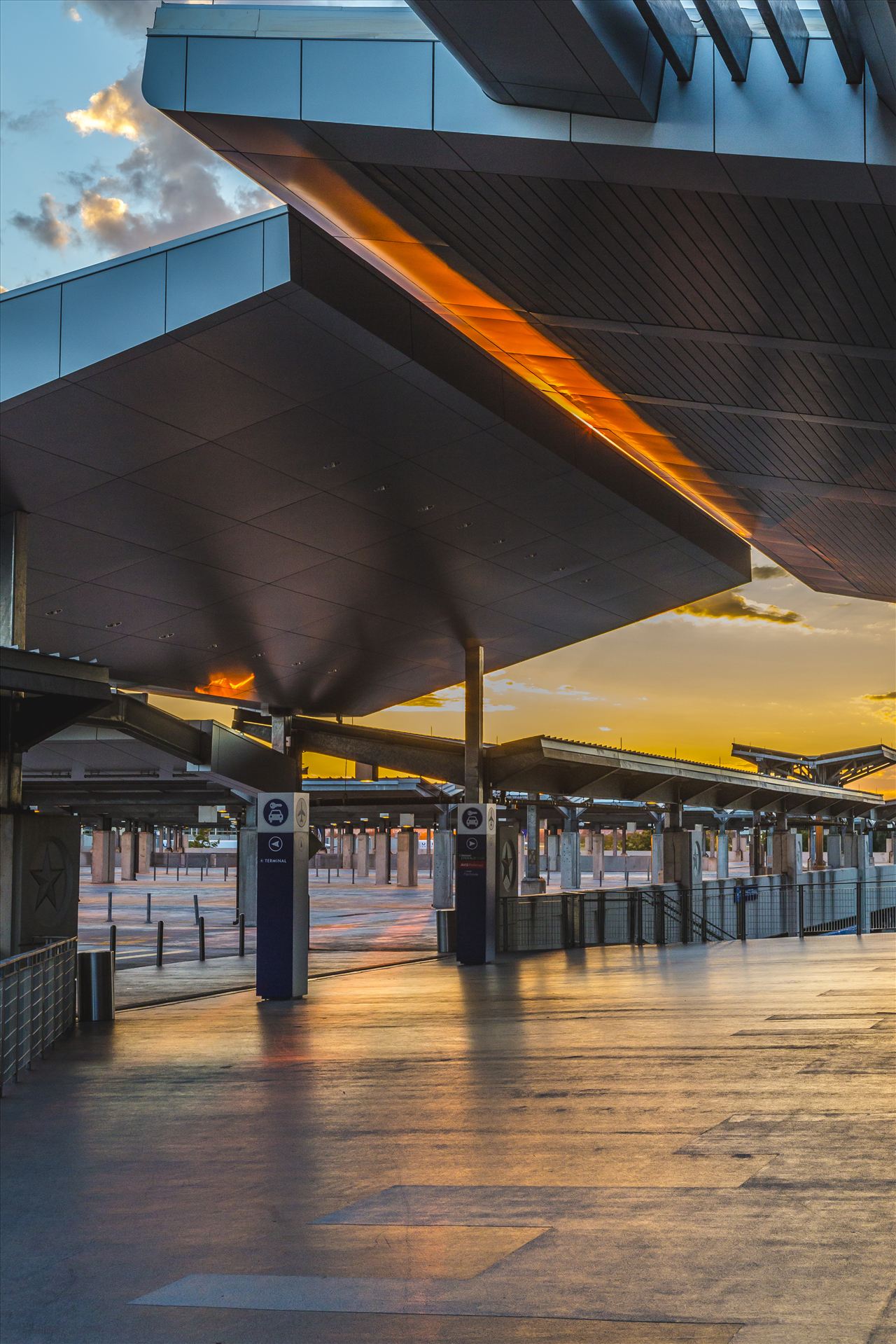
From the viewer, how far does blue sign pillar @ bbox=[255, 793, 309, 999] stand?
53.2 feet

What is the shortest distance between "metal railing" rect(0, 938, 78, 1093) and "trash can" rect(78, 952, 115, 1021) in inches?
7.7

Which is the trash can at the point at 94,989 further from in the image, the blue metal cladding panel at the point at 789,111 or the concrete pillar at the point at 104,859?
the concrete pillar at the point at 104,859

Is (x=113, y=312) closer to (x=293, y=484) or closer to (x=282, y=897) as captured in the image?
(x=293, y=484)

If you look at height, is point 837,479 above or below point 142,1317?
above

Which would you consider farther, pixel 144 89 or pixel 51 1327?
pixel 144 89

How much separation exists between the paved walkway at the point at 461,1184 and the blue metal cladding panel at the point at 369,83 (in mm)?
7276

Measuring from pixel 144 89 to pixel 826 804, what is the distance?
50557mm

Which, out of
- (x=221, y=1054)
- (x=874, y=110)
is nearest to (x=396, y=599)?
(x=221, y=1054)

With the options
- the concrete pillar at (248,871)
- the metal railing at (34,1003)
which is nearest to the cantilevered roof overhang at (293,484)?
the metal railing at (34,1003)

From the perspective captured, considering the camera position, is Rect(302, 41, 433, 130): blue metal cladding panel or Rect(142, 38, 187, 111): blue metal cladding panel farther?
Rect(142, 38, 187, 111): blue metal cladding panel

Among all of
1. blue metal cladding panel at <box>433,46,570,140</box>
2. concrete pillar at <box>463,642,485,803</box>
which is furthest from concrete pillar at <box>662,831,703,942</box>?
blue metal cladding panel at <box>433,46,570,140</box>

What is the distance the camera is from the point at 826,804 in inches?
2172

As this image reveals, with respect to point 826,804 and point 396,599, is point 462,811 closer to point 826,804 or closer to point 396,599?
point 396,599

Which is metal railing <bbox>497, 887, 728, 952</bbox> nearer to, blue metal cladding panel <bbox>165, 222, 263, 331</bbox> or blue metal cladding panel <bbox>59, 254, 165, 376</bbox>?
blue metal cladding panel <bbox>59, 254, 165, 376</bbox>
